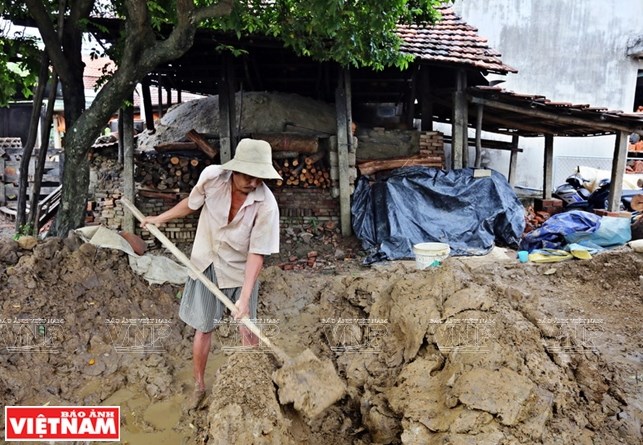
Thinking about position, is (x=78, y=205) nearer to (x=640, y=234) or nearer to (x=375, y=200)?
(x=375, y=200)

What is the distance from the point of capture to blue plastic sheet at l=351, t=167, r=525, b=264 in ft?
23.1

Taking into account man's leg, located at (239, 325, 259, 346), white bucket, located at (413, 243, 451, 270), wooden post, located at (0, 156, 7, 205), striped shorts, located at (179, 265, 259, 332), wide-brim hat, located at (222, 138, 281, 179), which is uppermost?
wide-brim hat, located at (222, 138, 281, 179)

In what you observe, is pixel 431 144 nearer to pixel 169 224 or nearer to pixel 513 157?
pixel 513 157

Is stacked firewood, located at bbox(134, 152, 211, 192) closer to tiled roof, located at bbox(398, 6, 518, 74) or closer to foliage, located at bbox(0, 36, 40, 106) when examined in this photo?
foliage, located at bbox(0, 36, 40, 106)

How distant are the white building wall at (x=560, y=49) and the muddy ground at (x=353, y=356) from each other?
8.29m

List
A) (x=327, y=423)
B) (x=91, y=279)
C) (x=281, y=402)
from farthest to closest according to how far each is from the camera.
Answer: (x=91, y=279) → (x=327, y=423) → (x=281, y=402)

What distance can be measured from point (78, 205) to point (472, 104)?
6438 mm

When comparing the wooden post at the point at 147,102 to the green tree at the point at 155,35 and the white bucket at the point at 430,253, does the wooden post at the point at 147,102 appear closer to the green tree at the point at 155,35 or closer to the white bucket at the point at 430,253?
the green tree at the point at 155,35

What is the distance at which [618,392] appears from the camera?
298 cm

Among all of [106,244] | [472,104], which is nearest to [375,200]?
[472,104]

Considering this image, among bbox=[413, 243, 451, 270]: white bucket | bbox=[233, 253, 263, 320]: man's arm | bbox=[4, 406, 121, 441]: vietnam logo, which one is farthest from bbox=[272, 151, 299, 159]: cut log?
bbox=[4, 406, 121, 441]: vietnam logo

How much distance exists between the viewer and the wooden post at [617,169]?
321 inches

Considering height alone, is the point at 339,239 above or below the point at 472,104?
below

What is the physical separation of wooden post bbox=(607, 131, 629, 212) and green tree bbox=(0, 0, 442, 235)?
4558 mm
